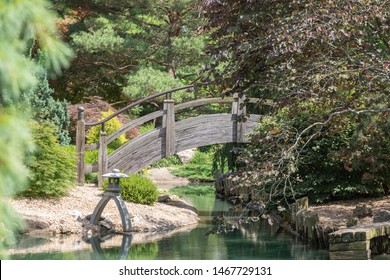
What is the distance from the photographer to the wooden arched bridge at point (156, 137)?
14305 millimetres

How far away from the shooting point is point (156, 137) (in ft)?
48.1

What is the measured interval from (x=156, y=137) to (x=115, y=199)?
3.71m

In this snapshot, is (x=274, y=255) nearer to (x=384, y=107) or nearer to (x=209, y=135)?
(x=384, y=107)

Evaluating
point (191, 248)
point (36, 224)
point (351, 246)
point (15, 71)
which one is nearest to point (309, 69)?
point (351, 246)

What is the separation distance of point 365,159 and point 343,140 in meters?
1.30

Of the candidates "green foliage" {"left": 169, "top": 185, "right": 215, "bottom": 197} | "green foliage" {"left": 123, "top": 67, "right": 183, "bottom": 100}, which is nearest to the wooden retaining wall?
"green foliage" {"left": 169, "top": 185, "right": 215, "bottom": 197}

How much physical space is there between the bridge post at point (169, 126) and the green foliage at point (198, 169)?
10146mm

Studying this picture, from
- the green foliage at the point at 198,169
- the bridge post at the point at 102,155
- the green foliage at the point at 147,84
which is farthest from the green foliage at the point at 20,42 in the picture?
the green foliage at the point at 198,169

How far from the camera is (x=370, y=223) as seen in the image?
9062 mm

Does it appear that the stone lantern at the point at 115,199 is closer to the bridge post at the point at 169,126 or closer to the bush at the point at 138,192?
the bush at the point at 138,192

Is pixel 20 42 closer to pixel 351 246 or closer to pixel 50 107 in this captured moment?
pixel 351 246

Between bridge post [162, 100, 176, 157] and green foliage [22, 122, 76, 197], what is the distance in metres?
2.60

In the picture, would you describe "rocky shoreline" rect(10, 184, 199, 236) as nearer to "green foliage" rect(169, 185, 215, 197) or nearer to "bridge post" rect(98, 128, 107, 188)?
"bridge post" rect(98, 128, 107, 188)

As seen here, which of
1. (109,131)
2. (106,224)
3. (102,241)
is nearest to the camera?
(102,241)
